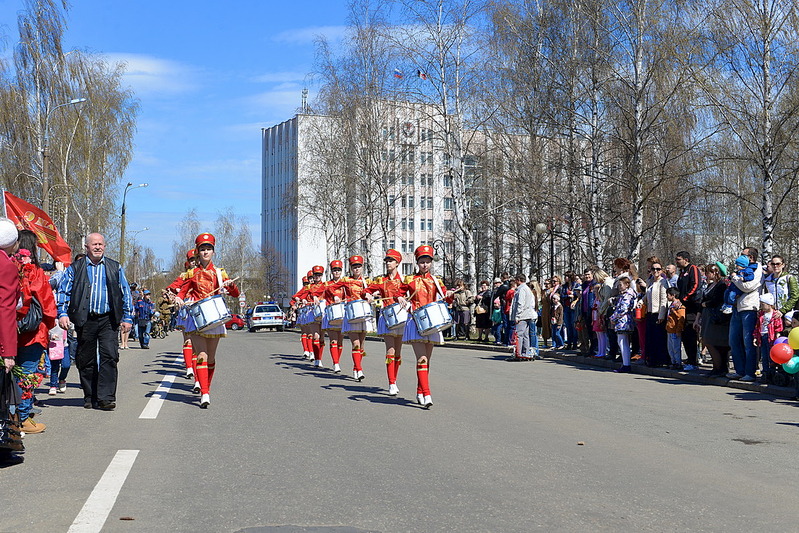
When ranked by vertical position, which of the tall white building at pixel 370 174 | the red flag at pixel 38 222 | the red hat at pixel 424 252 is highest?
the tall white building at pixel 370 174

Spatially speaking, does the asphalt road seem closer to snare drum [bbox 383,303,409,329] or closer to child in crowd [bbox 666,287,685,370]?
snare drum [bbox 383,303,409,329]

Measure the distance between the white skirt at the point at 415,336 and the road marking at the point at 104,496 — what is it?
15.1 ft

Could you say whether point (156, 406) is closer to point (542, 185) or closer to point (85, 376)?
point (85, 376)

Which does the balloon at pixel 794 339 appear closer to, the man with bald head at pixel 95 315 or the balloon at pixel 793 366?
the balloon at pixel 793 366

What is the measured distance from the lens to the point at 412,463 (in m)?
7.76

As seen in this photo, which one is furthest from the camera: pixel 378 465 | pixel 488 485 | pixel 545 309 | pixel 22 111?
pixel 22 111

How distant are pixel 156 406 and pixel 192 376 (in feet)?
14.1

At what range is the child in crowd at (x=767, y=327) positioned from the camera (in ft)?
45.0

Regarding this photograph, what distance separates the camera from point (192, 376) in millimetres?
15836

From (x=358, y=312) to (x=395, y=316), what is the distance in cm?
346

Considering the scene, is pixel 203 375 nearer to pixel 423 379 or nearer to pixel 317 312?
pixel 423 379

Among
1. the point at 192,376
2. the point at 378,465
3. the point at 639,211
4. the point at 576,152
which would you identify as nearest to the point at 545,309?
the point at 639,211

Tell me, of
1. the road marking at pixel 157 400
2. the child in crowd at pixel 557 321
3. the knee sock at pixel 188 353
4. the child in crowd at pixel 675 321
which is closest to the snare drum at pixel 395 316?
the road marking at pixel 157 400

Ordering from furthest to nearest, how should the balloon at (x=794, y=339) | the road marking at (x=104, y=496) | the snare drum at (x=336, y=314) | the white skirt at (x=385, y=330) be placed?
the snare drum at (x=336, y=314), the white skirt at (x=385, y=330), the balloon at (x=794, y=339), the road marking at (x=104, y=496)
